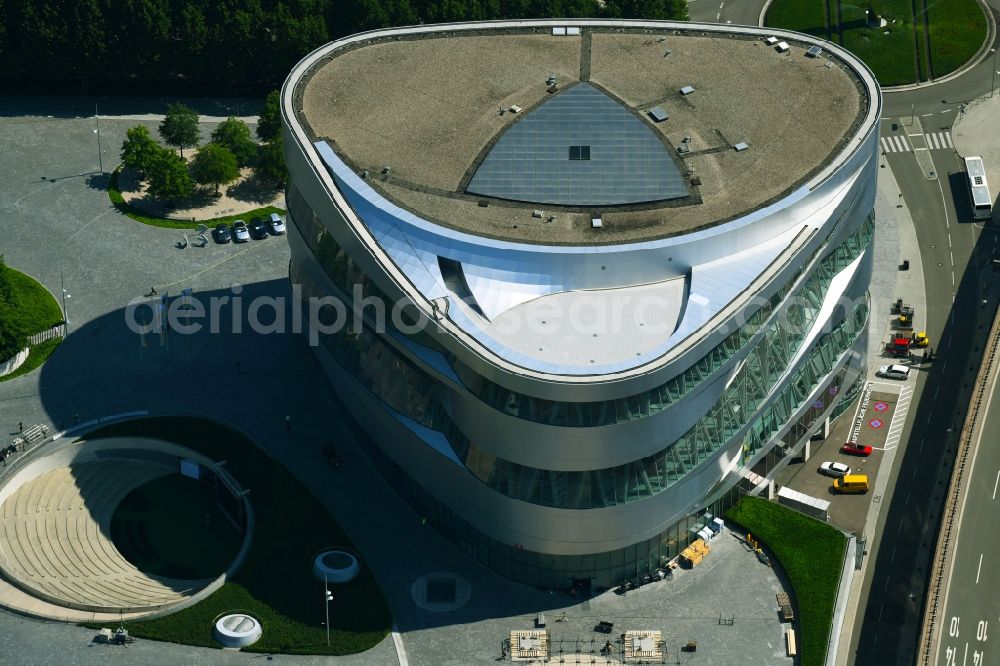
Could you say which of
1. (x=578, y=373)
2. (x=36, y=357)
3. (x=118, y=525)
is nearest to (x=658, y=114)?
(x=578, y=373)

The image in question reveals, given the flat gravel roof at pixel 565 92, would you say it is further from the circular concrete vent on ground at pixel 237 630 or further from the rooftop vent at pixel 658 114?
the circular concrete vent on ground at pixel 237 630

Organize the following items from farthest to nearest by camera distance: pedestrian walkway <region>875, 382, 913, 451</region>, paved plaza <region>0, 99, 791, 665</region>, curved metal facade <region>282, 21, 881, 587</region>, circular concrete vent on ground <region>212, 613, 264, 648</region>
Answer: pedestrian walkway <region>875, 382, 913, 451</region> → paved plaza <region>0, 99, 791, 665</region> → circular concrete vent on ground <region>212, 613, 264, 648</region> → curved metal facade <region>282, 21, 881, 587</region>

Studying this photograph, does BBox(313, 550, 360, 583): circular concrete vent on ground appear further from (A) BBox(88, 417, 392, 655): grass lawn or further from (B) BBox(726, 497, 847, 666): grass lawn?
(B) BBox(726, 497, 847, 666): grass lawn

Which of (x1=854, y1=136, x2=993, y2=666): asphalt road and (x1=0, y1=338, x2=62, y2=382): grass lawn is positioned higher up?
(x1=0, y1=338, x2=62, y2=382): grass lawn

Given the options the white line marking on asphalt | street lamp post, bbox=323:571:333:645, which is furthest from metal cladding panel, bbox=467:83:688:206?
the white line marking on asphalt

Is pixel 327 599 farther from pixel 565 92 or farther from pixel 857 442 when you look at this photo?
pixel 857 442

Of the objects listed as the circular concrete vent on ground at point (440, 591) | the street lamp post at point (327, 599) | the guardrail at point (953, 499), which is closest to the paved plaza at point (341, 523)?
the circular concrete vent on ground at point (440, 591)
